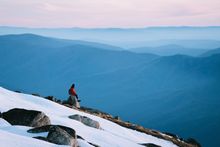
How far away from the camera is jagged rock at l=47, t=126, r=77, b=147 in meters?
14.3

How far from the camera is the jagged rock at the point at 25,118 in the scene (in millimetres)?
17844

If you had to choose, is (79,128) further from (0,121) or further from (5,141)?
(5,141)

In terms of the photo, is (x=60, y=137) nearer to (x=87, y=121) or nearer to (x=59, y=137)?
(x=59, y=137)

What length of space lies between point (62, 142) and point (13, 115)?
4.77 m

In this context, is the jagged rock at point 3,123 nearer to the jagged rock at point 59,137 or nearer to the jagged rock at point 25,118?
the jagged rock at point 25,118

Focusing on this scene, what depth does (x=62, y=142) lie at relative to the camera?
14.5 meters

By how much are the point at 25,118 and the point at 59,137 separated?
4.13 meters

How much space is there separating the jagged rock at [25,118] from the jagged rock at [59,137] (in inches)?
128

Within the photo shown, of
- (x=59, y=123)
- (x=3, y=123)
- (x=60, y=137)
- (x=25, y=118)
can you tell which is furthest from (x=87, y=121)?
(x=60, y=137)

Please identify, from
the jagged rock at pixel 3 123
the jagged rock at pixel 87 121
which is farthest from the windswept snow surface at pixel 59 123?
the jagged rock at pixel 87 121

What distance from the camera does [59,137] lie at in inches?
567

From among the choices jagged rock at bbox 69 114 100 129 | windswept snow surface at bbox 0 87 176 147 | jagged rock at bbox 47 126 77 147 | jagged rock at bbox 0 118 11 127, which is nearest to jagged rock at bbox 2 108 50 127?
jagged rock at bbox 0 118 11 127

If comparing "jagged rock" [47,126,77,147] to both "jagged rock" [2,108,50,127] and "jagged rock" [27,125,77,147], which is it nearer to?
"jagged rock" [27,125,77,147]

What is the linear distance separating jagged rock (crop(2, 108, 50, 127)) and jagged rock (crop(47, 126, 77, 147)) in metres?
3.24
